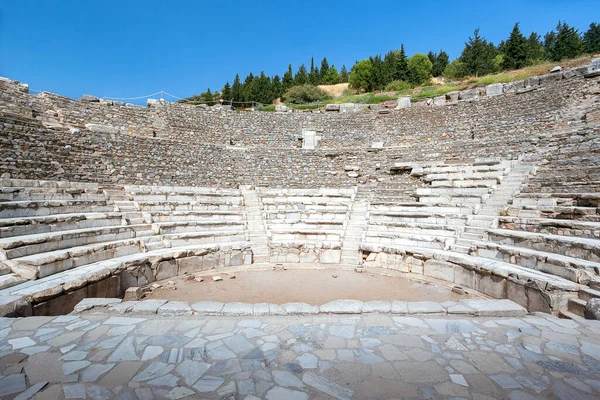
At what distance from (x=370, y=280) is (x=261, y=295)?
260 cm

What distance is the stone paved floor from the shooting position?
247cm

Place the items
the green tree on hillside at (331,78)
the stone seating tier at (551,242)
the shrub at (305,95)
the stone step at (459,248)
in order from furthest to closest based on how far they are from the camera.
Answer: the green tree on hillside at (331,78), the shrub at (305,95), the stone step at (459,248), the stone seating tier at (551,242)

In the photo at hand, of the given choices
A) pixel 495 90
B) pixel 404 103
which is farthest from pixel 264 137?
pixel 495 90

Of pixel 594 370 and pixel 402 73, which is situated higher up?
pixel 402 73

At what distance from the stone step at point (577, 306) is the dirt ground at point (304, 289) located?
166 cm

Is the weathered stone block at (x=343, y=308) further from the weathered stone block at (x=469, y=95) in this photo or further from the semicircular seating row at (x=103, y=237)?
the weathered stone block at (x=469, y=95)

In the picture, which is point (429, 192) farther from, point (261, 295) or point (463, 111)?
point (463, 111)

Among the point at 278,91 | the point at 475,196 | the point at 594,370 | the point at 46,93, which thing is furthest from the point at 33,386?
the point at 278,91

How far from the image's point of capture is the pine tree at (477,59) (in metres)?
30.0

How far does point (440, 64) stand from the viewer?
141ft

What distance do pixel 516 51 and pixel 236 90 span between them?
28074 millimetres

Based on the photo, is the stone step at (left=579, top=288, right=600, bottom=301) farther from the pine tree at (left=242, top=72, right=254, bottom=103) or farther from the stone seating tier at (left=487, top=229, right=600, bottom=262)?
the pine tree at (left=242, top=72, right=254, bottom=103)

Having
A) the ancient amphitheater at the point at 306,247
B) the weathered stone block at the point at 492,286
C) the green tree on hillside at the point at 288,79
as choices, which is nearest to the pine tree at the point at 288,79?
the green tree on hillside at the point at 288,79

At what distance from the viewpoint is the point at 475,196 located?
9.13m
